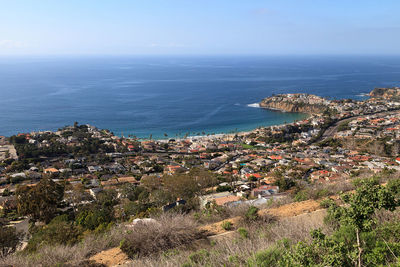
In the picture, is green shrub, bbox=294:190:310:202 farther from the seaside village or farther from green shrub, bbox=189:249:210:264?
green shrub, bbox=189:249:210:264

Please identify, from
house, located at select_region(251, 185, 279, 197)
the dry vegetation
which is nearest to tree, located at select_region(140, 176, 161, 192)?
house, located at select_region(251, 185, 279, 197)

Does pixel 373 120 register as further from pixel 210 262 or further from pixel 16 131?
pixel 16 131

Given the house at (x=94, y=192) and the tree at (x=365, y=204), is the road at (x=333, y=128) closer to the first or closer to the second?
the house at (x=94, y=192)

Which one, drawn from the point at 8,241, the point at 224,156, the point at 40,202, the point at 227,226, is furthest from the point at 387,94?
the point at 8,241

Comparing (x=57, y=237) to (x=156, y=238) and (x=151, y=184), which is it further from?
(x=151, y=184)

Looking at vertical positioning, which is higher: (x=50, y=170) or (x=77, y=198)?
(x=77, y=198)
